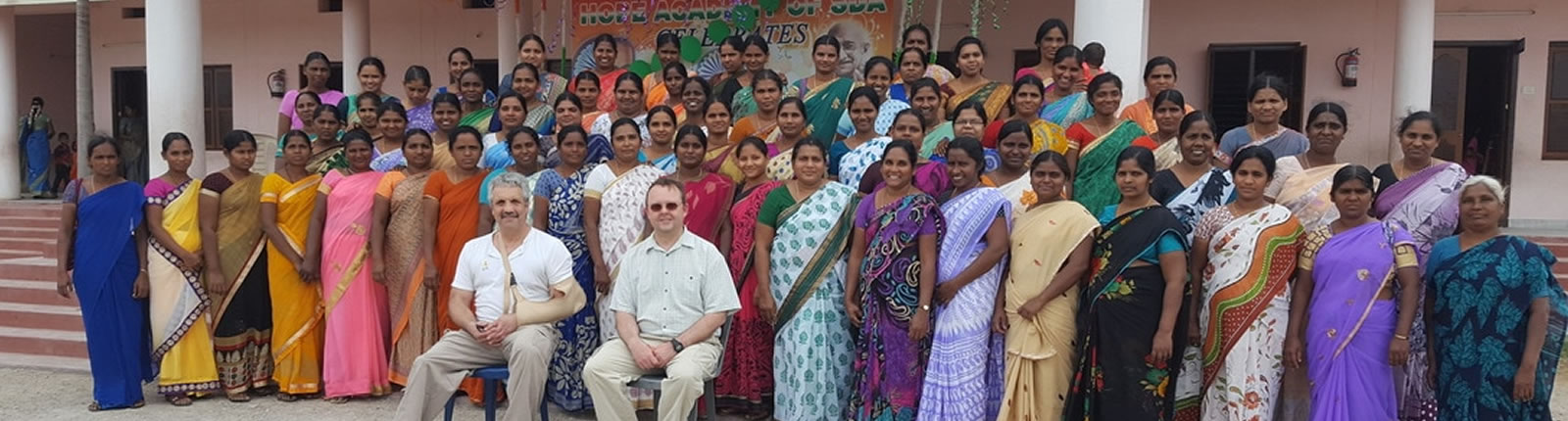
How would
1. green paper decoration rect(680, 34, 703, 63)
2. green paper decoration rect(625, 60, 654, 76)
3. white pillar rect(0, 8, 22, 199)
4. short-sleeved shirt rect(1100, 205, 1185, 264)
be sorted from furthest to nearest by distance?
1. white pillar rect(0, 8, 22, 199)
2. green paper decoration rect(625, 60, 654, 76)
3. green paper decoration rect(680, 34, 703, 63)
4. short-sleeved shirt rect(1100, 205, 1185, 264)

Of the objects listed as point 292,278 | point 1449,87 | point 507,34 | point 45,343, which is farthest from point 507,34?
point 1449,87

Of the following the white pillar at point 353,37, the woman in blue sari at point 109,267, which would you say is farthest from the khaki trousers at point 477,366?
the white pillar at point 353,37

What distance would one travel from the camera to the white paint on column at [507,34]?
Result: 9.70 meters

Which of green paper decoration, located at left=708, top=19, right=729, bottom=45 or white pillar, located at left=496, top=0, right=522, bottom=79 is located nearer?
green paper decoration, located at left=708, top=19, right=729, bottom=45

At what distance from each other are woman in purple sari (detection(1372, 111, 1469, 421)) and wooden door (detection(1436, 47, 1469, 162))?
228 inches

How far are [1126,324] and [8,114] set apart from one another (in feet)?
38.9

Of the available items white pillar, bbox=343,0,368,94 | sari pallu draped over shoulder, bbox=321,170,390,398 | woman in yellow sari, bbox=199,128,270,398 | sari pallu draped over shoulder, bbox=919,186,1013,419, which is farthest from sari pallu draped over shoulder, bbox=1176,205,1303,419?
white pillar, bbox=343,0,368,94

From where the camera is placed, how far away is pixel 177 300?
15.4 ft

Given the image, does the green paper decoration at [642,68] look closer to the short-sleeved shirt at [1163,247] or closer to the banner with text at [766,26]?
the banner with text at [766,26]

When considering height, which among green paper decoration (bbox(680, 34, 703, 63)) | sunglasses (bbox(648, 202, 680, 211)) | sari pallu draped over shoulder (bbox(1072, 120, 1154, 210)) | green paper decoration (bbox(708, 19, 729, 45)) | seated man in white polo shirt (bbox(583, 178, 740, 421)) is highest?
green paper decoration (bbox(708, 19, 729, 45))

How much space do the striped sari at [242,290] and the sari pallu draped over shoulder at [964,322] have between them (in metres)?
3.11

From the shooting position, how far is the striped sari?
15.4 feet

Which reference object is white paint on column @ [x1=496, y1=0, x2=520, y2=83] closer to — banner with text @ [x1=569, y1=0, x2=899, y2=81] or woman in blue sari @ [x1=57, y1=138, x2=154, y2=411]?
banner with text @ [x1=569, y1=0, x2=899, y2=81]

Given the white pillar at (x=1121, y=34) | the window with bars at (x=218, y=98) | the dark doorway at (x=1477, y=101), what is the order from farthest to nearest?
the window with bars at (x=218, y=98) → the dark doorway at (x=1477, y=101) → the white pillar at (x=1121, y=34)
